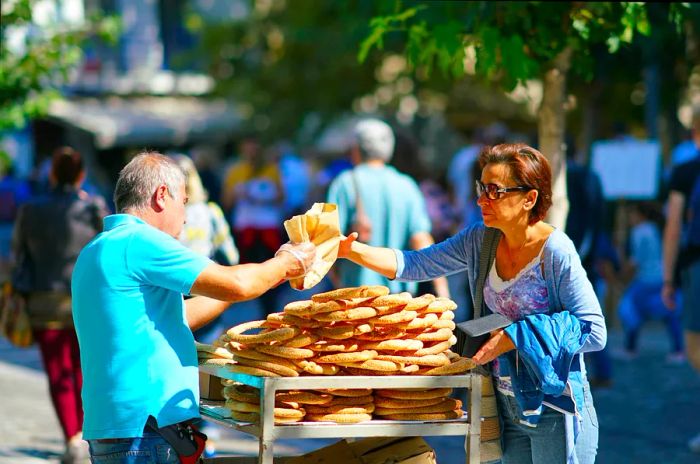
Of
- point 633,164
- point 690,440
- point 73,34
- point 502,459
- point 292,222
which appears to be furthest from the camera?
point 633,164

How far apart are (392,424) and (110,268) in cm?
103

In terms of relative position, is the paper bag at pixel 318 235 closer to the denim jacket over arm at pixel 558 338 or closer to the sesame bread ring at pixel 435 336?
the sesame bread ring at pixel 435 336

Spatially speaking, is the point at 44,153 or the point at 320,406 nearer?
the point at 320,406

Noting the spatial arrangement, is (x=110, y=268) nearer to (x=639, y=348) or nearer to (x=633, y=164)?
(x=639, y=348)

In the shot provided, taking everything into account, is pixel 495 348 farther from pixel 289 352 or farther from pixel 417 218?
pixel 417 218

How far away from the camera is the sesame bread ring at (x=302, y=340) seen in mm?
4215

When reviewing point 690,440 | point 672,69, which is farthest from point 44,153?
point 690,440

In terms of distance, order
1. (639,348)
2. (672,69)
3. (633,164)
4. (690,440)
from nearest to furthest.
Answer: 1. (690,440)
2. (639,348)
3. (633,164)
4. (672,69)

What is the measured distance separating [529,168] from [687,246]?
402 cm

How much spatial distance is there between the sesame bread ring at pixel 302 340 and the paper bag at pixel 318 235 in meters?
0.18

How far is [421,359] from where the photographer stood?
429 centimetres

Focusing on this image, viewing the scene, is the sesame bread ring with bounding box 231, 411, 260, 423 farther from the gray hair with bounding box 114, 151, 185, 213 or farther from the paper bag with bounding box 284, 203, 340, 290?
the gray hair with bounding box 114, 151, 185, 213

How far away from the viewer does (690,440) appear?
28.3ft

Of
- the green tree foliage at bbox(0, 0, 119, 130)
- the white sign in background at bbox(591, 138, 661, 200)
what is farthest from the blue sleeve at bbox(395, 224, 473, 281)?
the white sign in background at bbox(591, 138, 661, 200)
